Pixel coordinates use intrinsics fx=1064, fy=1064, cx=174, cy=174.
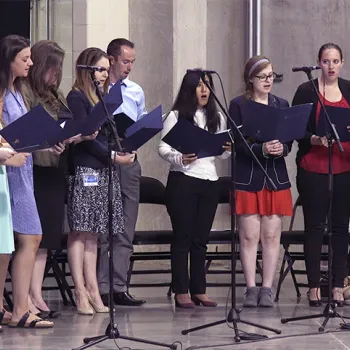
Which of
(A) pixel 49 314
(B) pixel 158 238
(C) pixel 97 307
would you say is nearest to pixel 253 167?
(B) pixel 158 238

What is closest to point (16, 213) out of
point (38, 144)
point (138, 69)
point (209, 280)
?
point (38, 144)

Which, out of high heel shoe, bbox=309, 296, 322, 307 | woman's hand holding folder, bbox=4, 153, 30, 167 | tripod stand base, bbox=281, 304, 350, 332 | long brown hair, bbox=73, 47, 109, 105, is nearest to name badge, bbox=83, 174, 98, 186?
long brown hair, bbox=73, 47, 109, 105

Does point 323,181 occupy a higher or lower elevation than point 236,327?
higher

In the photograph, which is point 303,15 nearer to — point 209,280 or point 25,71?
point 209,280

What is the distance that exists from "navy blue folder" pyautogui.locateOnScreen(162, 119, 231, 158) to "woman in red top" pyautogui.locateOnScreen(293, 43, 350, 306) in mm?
999

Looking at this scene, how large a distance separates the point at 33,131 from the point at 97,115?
397 mm

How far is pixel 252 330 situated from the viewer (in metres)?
6.43

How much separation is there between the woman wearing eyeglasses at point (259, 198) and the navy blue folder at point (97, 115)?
5.17 ft

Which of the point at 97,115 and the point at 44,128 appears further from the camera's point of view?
the point at 97,115

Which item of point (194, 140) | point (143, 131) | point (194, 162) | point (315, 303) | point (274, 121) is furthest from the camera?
point (315, 303)

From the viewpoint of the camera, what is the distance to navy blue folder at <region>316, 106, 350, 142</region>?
6.90 meters

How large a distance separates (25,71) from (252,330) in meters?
2.07

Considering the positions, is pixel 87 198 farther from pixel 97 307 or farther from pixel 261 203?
pixel 261 203

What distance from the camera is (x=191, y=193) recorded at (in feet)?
24.2
